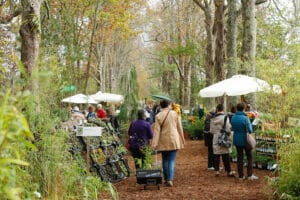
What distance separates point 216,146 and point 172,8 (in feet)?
86.6

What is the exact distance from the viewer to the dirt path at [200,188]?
27.6 feet

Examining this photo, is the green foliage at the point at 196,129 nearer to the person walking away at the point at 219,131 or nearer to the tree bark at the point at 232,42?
the tree bark at the point at 232,42

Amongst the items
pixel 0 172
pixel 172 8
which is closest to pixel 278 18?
pixel 172 8

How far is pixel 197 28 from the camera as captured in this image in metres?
36.2

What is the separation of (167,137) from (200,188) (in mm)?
1176

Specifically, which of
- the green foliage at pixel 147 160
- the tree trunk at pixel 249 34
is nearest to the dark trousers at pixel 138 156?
the green foliage at pixel 147 160

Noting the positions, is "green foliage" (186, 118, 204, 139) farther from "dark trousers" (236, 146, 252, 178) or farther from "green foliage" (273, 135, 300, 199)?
"green foliage" (273, 135, 300, 199)

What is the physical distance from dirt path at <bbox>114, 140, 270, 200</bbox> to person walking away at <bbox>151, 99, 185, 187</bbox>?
0.40 metres

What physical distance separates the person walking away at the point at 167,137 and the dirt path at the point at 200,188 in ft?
1.30

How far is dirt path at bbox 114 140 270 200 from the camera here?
8.40m

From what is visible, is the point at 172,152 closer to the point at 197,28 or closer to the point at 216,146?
the point at 216,146

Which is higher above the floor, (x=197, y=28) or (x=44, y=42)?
(x=197, y=28)

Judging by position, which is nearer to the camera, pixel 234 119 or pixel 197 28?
pixel 234 119

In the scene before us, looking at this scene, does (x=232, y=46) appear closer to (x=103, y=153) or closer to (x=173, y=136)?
(x=103, y=153)
